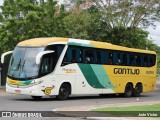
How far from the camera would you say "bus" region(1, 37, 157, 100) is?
22484mm

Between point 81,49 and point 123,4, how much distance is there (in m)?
16.3

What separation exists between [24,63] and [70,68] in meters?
2.91

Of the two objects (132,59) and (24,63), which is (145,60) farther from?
(24,63)

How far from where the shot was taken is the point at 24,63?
22625 millimetres

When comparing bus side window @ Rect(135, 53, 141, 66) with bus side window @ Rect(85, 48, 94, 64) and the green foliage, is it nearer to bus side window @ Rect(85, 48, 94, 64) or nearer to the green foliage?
bus side window @ Rect(85, 48, 94, 64)

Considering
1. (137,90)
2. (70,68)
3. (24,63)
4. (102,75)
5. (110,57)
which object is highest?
(110,57)

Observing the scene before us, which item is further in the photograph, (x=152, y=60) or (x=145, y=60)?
(x=152, y=60)

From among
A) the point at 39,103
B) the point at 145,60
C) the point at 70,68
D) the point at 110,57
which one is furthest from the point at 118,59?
the point at 39,103

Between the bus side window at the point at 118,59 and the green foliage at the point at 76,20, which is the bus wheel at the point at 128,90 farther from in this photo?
the green foliage at the point at 76,20

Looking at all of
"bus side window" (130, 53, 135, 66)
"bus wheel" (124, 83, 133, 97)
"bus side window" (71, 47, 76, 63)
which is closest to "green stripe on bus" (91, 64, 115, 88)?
"bus side window" (71, 47, 76, 63)

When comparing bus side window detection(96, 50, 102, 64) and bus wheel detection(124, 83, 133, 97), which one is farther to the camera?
bus wheel detection(124, 83, 133, 97)

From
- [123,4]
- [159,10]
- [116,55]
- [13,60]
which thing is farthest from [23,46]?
[159,10]

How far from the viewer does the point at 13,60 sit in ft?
76.0

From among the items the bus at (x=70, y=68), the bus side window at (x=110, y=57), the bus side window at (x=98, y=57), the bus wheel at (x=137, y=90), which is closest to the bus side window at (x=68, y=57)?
the bus at (x=70, y=68)
